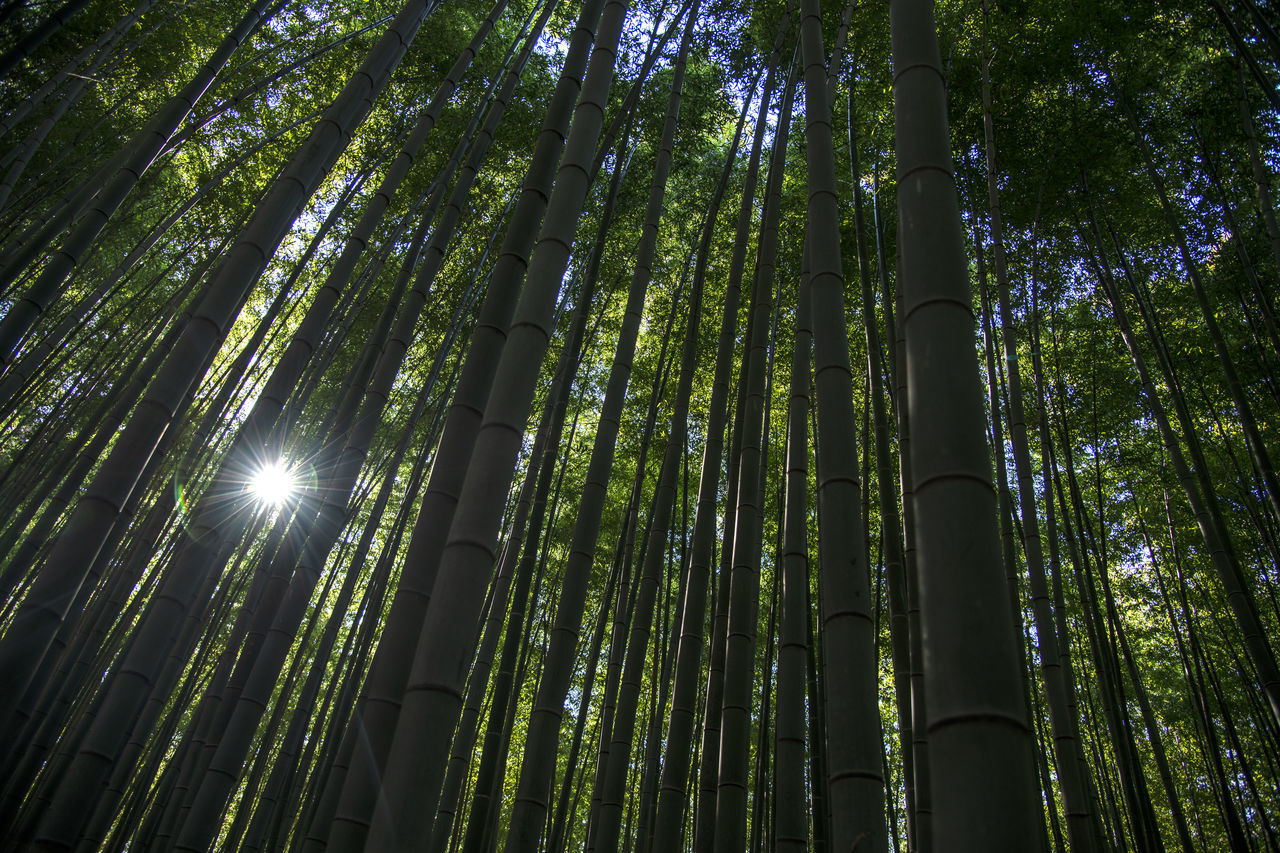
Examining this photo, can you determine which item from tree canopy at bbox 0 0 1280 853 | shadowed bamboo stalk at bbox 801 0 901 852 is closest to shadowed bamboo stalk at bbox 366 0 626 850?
tree canopy at bbox 0 0 1280 853

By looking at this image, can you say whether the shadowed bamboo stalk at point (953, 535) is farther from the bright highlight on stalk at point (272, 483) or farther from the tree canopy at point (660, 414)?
the bright highlight on stalk at point (272, 483)

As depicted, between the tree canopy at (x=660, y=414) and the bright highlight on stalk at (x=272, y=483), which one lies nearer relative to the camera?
the tree canopy at (x=660, y=414)

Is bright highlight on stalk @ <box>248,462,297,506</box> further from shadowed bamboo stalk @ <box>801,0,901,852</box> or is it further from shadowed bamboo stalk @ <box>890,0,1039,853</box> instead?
shadowed bamboo stalk @ <box>890,0,1039,853</box>

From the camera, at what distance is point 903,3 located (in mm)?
1407

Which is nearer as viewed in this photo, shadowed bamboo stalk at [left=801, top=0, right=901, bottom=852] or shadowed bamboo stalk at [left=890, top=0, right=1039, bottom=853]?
shadowed bamboo stalk at [left=890, top=0, right=1039, bottom=853]

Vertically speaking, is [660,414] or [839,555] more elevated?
[660,414]

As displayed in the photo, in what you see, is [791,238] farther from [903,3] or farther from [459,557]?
[459,557]

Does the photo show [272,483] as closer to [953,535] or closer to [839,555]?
[839,555]

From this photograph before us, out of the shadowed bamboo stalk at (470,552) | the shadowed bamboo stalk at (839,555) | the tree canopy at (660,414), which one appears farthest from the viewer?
the shadowed bamboo stalk at (839,555)

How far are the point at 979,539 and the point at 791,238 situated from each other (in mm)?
4618

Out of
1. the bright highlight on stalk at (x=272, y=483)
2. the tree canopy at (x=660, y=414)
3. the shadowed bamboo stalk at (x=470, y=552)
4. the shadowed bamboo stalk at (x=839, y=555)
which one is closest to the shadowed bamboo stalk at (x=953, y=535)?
the tree canopy at (x=660, y=414)

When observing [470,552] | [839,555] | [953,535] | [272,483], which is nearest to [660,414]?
[272,483]

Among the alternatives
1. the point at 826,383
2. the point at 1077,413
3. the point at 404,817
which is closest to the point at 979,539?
the point at 826,383

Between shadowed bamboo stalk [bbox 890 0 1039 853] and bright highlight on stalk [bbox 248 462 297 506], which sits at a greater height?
bright highlight on stalk [bbox 248 462 297 506]
